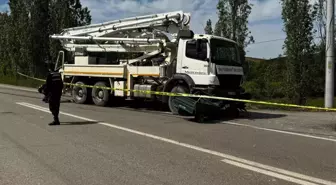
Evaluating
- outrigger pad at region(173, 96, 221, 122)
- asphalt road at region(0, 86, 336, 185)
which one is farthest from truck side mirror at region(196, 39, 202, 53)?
asphalt road at region(0, 86, 336, 185)

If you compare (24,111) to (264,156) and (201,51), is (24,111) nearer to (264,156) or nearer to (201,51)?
(201,51)

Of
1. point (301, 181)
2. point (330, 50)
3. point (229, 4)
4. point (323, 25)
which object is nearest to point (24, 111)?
point (301, 181)

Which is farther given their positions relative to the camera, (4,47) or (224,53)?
(4,47)

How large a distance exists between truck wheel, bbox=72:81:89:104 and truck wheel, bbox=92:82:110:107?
1.70ft

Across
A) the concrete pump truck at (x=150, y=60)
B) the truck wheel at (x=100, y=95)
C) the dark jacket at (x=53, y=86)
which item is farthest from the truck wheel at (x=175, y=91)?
the dark jacket at (x=53, y=86)

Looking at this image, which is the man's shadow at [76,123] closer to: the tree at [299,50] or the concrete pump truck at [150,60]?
the concrete pump truck at [150,60]

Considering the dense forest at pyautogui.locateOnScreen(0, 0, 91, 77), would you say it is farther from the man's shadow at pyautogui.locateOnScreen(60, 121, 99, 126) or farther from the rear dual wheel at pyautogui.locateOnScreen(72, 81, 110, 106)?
the man's shadow at pyautogui.locateOnScreen(60, 121, 99, 126)

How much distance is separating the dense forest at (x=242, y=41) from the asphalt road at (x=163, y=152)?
722cm

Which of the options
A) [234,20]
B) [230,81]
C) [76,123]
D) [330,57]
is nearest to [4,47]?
[234,20]

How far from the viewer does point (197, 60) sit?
12281mm

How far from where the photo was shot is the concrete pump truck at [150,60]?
1223 cm

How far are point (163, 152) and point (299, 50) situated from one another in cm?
1294

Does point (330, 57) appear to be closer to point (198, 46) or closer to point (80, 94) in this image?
point (198, 46)

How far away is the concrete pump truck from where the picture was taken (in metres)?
12.2
